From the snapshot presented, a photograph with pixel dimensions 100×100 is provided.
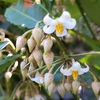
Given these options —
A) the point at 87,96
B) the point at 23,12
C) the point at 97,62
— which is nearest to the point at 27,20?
the point at 23,12

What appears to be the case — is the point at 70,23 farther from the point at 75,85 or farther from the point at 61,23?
the point at 75,85

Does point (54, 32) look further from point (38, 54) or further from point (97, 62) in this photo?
point (97, 62)

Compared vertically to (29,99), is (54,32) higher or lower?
higher

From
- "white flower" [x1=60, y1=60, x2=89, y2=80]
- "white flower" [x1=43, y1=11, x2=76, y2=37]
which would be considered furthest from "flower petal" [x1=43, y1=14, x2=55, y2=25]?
"white flower" [x1=60, y1=60, x2=89, y2=80]

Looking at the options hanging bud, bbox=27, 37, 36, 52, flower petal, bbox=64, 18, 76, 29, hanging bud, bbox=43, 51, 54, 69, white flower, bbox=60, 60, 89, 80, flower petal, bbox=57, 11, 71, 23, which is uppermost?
hanging bud, bbox=27, 37, 36, 52

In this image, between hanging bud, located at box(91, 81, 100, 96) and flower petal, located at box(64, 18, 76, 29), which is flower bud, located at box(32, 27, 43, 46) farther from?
hanging bud, located at box(91, 81, 100, 96)
